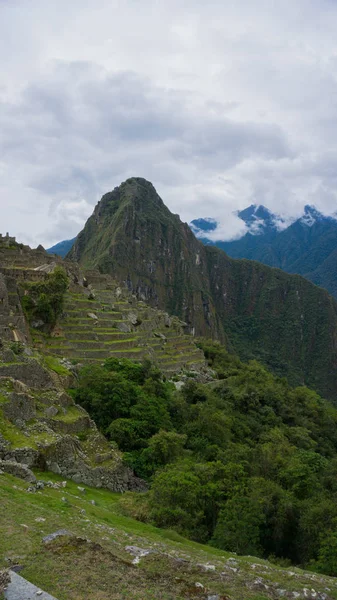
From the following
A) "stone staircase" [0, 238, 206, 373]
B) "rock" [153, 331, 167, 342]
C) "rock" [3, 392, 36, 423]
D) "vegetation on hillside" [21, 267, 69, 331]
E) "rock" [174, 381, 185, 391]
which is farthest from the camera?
"rock" [153, 331, 167, 342]

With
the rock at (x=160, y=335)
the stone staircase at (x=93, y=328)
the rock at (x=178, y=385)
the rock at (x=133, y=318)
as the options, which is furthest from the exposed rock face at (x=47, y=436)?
the rock at (x=160, y=335)

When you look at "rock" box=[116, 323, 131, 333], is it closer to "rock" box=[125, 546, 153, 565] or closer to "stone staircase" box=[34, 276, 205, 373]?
"stone staircase" box=[34, 276, 205, 373]

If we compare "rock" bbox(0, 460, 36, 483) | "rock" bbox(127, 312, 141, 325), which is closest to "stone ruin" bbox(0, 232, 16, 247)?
"rock" bbox(127, 312, 141, 325)

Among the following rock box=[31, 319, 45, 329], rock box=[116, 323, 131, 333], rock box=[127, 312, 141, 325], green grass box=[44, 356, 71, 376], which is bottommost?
green grass box=[44, 356, 71, 376]

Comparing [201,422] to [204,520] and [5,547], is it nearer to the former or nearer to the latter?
[204,520]

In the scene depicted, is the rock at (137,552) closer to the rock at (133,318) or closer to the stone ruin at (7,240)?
the rock at (133,318)

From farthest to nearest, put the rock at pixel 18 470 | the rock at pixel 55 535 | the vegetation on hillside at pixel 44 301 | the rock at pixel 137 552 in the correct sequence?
the vegetation on hillside at pixel 44 301
the rock at pixel 18 470
the rock at pixel 137 552
the rock at pixel 55 535

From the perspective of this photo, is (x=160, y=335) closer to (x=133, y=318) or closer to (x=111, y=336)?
(x=133, y=318)

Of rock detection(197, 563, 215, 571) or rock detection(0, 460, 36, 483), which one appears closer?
rock detection(197, 563, 215, 571)
